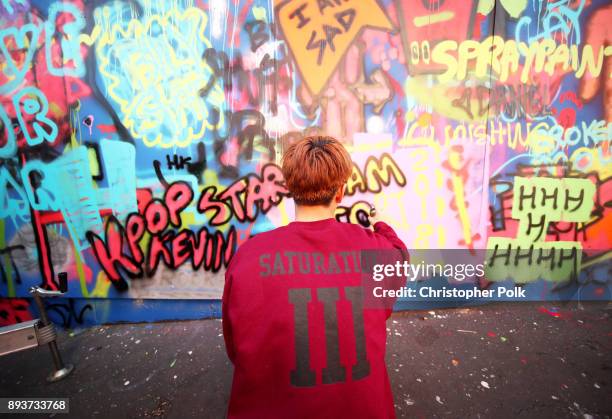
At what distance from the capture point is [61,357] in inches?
115

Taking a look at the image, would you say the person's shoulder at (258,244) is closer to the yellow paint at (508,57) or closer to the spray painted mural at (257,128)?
the spray painted mural at (257,128)

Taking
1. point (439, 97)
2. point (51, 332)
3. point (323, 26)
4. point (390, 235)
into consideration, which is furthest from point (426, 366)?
point (323, 26)

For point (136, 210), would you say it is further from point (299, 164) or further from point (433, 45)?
point (433, 45)

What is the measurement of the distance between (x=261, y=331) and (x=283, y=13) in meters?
3.06

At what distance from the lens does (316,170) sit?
51.3 inches

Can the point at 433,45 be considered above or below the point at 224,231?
above

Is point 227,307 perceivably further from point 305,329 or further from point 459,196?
point 459,196

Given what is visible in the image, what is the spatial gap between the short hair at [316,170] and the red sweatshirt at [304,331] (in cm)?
19

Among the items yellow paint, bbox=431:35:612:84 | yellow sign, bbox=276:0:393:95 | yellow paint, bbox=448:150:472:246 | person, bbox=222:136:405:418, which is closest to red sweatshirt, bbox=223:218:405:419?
person, bbox=222:136:405:418

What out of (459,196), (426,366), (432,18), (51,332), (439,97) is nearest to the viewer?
(51,332)

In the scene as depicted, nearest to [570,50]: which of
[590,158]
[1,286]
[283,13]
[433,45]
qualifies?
[590,158]

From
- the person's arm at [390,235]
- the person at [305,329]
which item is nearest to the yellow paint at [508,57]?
the person's arm at [390,235]

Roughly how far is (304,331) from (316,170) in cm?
66

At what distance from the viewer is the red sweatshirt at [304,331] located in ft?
3.69
